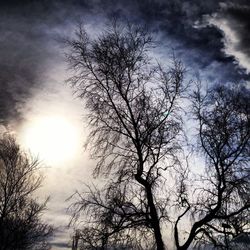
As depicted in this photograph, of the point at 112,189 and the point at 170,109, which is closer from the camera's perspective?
the point at 112,189

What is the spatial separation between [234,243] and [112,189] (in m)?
5.25

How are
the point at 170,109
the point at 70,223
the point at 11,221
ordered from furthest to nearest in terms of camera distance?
the point at 11,221, the point at 170,109, the point at 70,223

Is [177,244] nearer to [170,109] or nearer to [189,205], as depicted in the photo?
[189,205]

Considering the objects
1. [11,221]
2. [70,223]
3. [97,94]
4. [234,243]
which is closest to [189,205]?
[234,243]

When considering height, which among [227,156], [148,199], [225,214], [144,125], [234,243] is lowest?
[234,243]

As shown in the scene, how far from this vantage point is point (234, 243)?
12.5 meters

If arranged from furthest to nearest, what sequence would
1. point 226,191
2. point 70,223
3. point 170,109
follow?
point 170,109
point 226,191
point 70,223

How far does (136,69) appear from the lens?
547 inches

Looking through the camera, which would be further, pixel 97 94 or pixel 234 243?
pixel 97 94

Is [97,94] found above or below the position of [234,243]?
above

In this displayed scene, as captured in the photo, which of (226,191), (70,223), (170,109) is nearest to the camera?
(70,223)

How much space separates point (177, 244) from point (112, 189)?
141 inches

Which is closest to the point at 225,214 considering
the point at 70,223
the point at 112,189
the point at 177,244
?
the point at 177,244

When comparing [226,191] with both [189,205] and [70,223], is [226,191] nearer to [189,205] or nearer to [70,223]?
[189,205]
